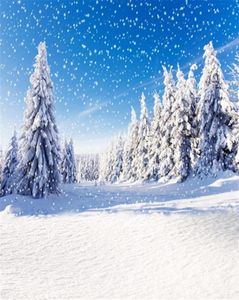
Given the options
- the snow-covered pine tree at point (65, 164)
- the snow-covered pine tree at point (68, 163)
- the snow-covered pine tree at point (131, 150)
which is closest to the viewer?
the snow-covered pine tree at point (131, 150)

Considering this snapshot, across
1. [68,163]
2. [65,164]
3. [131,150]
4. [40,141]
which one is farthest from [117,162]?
[40,141]

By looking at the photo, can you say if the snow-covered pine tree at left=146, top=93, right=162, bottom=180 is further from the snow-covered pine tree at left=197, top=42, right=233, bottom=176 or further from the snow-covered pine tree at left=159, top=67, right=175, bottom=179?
the snow-covered pine tree at left=197, top=42, right=233, bottom=176

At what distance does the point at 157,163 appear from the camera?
49.4 m

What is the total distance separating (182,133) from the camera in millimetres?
38719

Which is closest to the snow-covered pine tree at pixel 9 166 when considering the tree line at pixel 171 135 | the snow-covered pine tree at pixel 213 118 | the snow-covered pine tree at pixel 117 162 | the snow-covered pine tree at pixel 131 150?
the tree line at pixel 171 135

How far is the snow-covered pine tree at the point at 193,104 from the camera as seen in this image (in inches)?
1534

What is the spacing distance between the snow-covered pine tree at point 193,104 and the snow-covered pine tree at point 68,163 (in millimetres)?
36669

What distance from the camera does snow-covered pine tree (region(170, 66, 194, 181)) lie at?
125 feet

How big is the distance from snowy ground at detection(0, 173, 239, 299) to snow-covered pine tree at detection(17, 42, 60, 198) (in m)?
8.02

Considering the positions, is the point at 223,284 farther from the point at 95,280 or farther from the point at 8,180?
the point at 8,180

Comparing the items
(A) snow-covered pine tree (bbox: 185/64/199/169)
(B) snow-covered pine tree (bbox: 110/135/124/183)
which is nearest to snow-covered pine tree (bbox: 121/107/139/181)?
(B) snow-covered pine tree (bbox: 110/135/124/183)

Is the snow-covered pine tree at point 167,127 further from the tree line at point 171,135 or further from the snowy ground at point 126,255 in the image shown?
the snowy ground at point 126,255

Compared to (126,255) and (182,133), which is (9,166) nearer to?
(182,133)

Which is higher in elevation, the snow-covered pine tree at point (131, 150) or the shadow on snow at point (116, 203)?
the snow-covered pine tree at point (131, 150)
